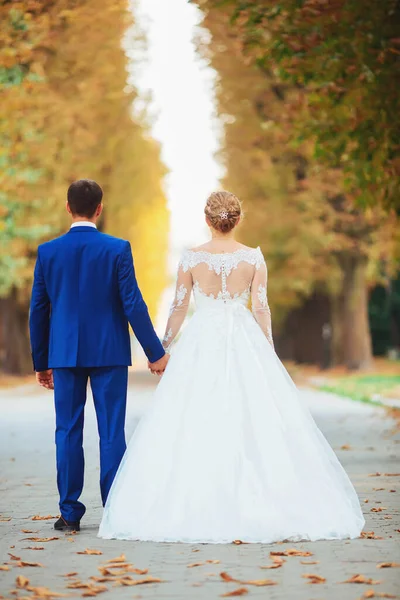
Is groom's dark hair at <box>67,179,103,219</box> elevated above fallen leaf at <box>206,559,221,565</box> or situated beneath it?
elevated above

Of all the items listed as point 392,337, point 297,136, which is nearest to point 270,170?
point 297,136

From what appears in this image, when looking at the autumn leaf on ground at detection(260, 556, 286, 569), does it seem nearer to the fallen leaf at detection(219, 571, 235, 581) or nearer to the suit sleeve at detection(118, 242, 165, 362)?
the fallen leaf at detection(219, 571, 235, 581)

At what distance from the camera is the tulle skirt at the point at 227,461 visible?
7137 millimetres

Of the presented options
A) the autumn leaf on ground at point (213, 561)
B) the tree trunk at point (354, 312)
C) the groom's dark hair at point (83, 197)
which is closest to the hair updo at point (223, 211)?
the groom's dark hair at point (83, 197)

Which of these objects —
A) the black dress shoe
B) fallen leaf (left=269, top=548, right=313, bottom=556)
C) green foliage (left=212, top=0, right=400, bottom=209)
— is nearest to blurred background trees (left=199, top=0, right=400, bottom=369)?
green foliage (left=212, top=0, right=400, bottom=209)

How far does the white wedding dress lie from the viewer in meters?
7.15

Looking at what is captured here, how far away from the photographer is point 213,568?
6.27 m

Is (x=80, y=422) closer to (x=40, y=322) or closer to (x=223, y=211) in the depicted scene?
(x=40, y=322)

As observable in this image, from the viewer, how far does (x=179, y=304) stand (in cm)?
805

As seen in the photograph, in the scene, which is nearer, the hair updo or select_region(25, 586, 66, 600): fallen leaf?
select_region(25, 586, 66, 600): fallen leaf

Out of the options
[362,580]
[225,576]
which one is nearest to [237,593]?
[225,576]

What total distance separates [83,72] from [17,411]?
34.9 ft

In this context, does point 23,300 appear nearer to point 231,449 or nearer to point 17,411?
point 17,411

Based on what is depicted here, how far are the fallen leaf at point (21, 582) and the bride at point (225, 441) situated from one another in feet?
4.06
